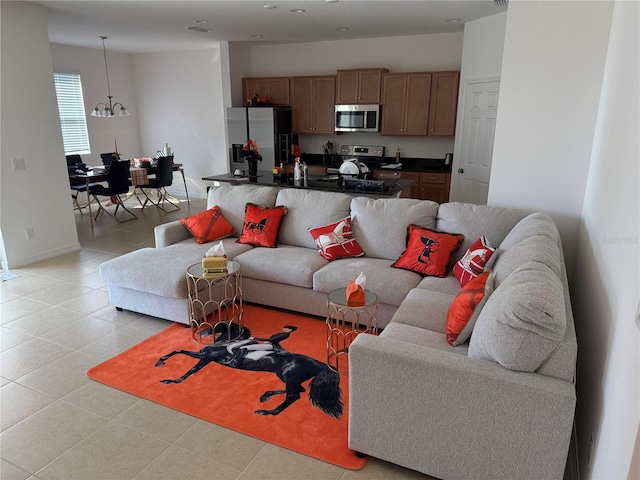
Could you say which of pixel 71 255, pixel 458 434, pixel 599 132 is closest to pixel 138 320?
pixel 71 255

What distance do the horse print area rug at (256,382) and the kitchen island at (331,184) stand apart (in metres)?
1.69

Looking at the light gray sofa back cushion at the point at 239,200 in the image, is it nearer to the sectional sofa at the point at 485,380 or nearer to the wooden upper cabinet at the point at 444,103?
the sectional sofa at the point at 485,380

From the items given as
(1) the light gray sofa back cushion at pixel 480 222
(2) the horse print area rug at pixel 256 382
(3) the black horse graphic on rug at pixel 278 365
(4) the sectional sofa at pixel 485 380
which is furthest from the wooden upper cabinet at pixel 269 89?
(4) the sectional sofa at pixel 485 380

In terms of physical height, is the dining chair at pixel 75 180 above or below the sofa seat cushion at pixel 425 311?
above

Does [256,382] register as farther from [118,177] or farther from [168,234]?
[118,177]

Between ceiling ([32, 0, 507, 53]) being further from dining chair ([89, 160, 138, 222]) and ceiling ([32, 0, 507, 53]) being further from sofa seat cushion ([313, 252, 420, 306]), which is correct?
sofa seat cushion ([313, 252, 420, 306])

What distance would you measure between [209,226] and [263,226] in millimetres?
534

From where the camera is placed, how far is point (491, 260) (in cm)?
284

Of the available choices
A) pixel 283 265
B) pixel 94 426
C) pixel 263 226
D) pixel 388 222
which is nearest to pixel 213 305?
pixel 283 265

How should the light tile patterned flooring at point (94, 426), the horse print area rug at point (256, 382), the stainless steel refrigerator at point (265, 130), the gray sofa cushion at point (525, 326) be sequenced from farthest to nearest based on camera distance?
the stainless steel refrigerator at point (265, 130)
the horse print area rug at point (256, 382)
the light tile patterned flooring at point (94, 426)
the gray sofa cushion at point (525, 326)

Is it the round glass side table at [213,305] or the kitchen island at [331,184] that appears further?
the kitchen island at [331,184]

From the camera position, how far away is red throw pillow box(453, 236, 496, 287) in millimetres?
2955

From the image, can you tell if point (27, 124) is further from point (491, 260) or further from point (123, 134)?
point (491, 260)

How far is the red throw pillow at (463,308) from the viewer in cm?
219
